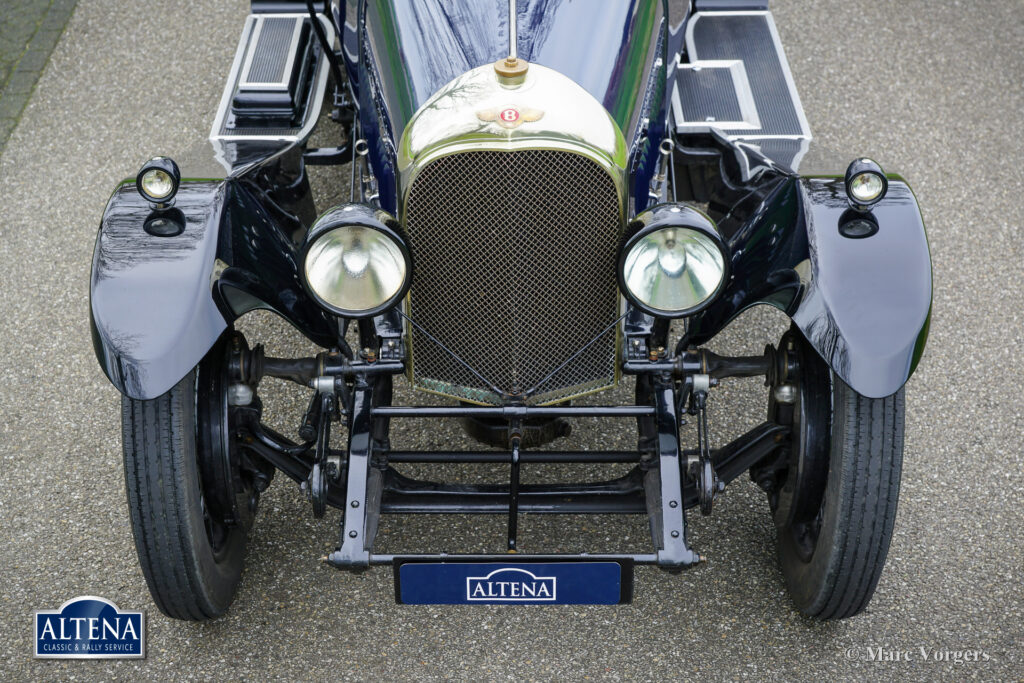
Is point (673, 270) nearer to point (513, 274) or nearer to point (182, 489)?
point (513, 274)

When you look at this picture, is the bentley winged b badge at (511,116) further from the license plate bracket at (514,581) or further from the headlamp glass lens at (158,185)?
the license plate bracket at (514,581)

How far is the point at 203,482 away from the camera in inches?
115

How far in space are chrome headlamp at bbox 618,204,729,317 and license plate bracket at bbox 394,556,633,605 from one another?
657 mm

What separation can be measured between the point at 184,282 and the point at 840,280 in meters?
1.63

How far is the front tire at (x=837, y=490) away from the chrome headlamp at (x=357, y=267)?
45.3 inches

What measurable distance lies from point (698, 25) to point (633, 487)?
93.4 inches

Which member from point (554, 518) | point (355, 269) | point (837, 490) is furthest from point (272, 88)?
point (837, 490)

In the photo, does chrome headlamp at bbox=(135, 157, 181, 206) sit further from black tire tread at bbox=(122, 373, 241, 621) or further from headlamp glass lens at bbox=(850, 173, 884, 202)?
headlamp glass lens at bbox=(850, 173, 884, 202)

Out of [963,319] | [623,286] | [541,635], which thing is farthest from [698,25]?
[541,635]

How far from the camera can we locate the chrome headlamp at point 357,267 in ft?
8.39

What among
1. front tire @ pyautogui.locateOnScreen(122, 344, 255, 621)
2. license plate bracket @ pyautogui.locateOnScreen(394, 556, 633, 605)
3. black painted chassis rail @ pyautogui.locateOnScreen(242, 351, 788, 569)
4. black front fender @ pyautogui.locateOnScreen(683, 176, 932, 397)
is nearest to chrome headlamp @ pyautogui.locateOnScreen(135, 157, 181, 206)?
front tire @ pyautogui.locateOnScreen(122, 344, 255, 621)

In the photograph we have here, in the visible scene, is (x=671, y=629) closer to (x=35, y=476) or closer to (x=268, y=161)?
(x=268, y=161)

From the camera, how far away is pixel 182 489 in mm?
2752

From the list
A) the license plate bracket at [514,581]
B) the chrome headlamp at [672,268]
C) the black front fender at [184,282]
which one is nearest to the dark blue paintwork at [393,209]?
the black front fender at [184,282]
